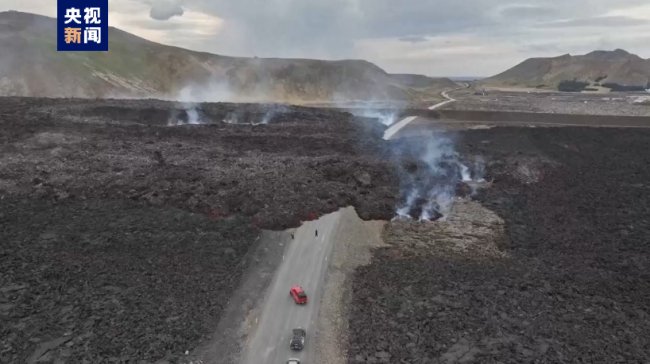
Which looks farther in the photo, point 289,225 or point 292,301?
point 289,225

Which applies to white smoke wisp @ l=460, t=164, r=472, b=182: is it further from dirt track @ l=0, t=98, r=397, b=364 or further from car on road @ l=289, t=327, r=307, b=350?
car on road @ l=289, t=327, r=307, b=350

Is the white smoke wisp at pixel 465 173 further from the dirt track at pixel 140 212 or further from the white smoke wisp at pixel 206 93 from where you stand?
the white smoke wisp at pixel 206 93

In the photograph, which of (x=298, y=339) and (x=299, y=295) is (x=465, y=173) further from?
(x=298, y=339)

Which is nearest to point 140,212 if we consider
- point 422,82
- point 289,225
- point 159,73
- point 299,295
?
point 289,225

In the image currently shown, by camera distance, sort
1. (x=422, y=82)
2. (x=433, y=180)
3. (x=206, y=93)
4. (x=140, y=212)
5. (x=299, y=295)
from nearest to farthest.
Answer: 1. (x=299, y=295)
2. (x=140, y=212)
3. (x=433, y=180)
4. (x=206, y=93)
5. (x=422, y=82)

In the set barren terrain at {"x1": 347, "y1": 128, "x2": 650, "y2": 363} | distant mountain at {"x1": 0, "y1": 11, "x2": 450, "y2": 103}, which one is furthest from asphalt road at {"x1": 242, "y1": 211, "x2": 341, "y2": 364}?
distant mountain at {"x1": 0, "y1": 11, "x2": 450, "y2": 103}

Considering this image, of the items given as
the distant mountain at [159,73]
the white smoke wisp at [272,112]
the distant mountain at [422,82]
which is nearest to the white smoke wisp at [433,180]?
the white smoke wisp at [272,112]
